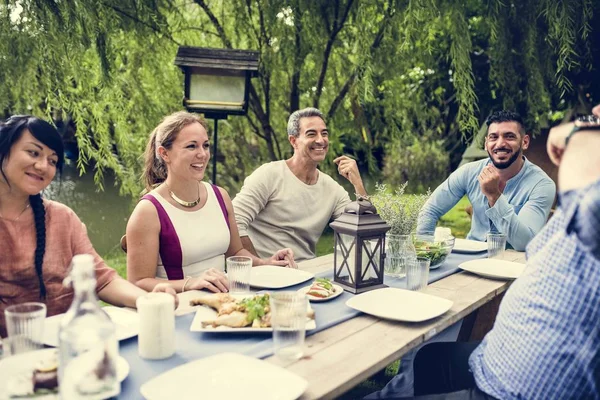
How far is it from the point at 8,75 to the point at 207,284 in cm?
245

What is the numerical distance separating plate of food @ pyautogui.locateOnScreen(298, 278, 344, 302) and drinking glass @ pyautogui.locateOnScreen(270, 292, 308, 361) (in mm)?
465

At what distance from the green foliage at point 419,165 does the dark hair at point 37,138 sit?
1163 centimetres

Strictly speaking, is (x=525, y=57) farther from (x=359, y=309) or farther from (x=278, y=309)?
(x=278, y=309)

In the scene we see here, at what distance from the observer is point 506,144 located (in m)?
3.16

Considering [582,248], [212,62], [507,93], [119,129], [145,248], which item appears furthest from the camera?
[119,129]

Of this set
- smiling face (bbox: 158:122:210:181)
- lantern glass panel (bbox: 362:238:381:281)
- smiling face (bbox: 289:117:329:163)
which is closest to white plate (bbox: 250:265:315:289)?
lantern glass panel (bbox: 362:238:381:281)

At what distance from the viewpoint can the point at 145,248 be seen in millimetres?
2182

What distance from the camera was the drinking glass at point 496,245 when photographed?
2.57 m

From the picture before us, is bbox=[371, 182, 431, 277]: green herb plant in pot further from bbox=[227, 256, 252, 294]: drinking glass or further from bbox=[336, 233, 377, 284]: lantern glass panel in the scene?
bbox=[227, 256, 252, 294]: drinking glass

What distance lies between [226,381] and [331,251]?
550cm

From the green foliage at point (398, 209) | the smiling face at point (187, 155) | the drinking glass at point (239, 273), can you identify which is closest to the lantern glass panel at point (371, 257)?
the green foliage at point (398, 209)

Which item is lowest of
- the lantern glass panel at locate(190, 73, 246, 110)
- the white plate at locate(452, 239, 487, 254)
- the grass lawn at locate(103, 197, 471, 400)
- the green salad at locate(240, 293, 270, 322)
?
the grass lawn at locate(103, 197, 471, 400)

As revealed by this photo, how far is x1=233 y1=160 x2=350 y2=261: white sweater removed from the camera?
314 cm

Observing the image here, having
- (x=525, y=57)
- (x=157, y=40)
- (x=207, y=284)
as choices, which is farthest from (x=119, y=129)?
(x=525, y=57)
